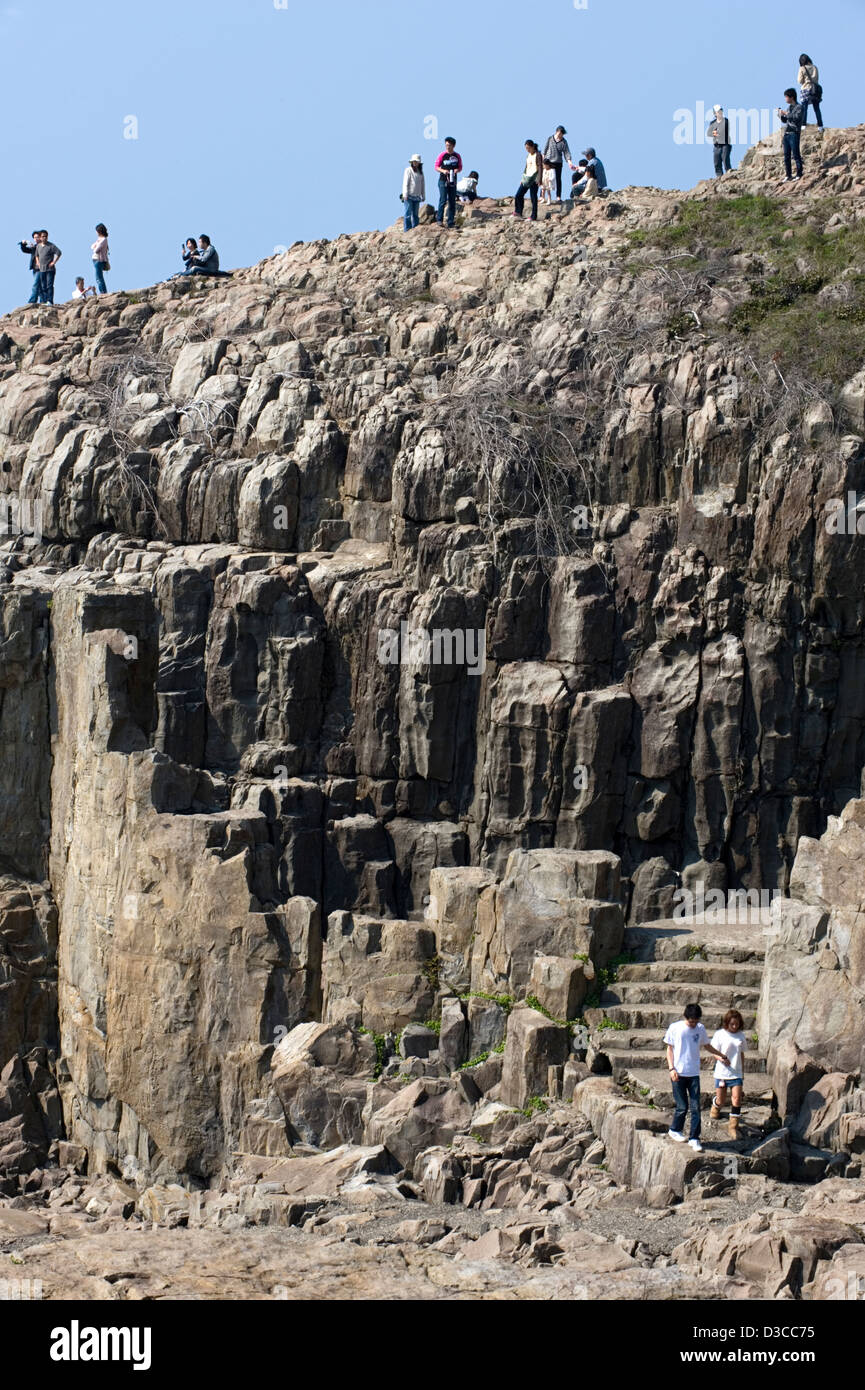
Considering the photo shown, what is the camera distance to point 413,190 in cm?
4353

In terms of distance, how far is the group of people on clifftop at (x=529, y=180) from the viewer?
138 feet

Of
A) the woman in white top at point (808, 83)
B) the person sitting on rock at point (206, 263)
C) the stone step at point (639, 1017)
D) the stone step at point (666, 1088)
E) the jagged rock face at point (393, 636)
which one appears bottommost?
the stone step at point (666, 1088)

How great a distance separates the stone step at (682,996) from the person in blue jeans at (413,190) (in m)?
26.5

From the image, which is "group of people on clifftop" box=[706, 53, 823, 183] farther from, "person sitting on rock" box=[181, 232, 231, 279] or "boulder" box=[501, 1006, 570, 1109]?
"boulder" box=[501, 1006, 570, 1109]

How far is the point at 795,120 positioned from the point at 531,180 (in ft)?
20.0

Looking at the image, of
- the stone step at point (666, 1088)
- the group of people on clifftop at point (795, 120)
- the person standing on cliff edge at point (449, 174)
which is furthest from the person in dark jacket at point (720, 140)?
the stone step at point (666, 1088)

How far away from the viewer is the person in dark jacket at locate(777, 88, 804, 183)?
129ft

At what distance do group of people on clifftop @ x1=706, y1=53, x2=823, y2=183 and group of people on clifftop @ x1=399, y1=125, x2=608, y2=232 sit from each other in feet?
9.46

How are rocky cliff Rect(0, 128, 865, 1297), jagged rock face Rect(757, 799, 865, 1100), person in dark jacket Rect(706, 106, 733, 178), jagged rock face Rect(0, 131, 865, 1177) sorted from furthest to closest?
person in dark jacket Rect(706, 106, 733, 178) < jagged rock face Rect(0, 131, 865, 1177) < rocky cliff Rect(0, 128, 865, 1297) < jagged rock face Rect(757, 799, 865, 1100)

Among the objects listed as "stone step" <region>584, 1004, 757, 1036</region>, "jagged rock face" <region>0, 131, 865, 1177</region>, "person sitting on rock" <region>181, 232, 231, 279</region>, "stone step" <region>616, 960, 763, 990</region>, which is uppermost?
"person sitting on rock" <region>181, 232, 231, 279</region>

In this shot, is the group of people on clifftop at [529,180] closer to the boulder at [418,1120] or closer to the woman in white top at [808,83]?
the woman in white top at [808,83]

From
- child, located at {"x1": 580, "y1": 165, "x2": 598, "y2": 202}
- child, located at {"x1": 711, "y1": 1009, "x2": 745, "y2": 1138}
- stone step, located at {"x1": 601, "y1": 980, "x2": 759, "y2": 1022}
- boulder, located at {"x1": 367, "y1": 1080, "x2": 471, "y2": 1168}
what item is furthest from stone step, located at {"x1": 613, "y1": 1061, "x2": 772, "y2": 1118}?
child, located at {"x1": 580, "y1": 165, "x2": 598, "y2": 202}

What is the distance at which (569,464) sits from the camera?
3338 centimetres

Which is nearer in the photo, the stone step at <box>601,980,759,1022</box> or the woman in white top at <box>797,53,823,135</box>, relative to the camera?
the stone step at <box>601,980,759,1022</box>
